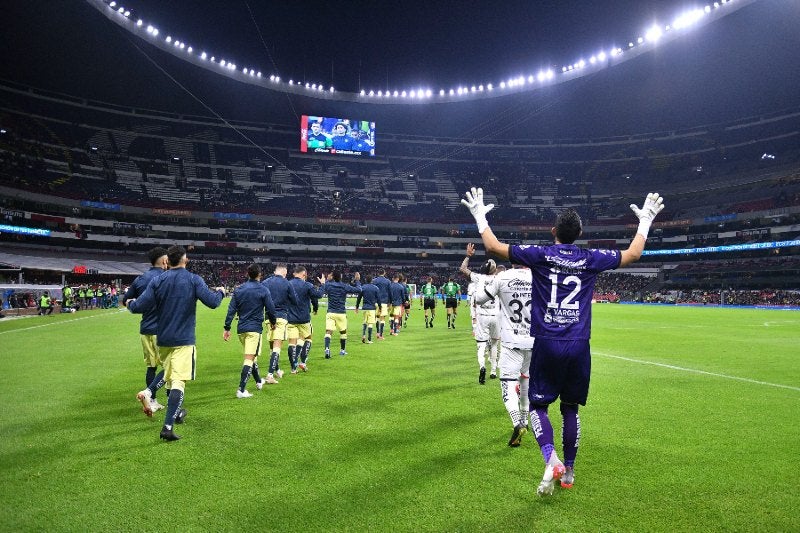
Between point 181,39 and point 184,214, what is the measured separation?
28.0 metres

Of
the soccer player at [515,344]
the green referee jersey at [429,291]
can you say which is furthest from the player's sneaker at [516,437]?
the green referee jersey at [429,291]

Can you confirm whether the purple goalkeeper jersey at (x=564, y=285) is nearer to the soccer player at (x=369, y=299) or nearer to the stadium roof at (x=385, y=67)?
A: the soccer player at (x=369, y=299)

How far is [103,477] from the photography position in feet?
15.2

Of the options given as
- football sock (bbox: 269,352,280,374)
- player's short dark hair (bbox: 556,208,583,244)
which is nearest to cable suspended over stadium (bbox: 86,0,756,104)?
football sock (bbox: 269,352,280,374)

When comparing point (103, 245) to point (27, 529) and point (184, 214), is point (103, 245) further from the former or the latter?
point (27, 529)

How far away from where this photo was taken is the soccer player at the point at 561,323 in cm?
414

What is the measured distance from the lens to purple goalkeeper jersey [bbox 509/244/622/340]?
165 inches

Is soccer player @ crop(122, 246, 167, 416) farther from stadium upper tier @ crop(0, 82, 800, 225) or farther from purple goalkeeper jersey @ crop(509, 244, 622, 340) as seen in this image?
stadium upper tier @ crop(0, 82, 800, 225)

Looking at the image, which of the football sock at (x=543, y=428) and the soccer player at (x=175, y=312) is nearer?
the football sock at (x=543, y=428)

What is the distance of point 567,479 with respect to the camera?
4398mm

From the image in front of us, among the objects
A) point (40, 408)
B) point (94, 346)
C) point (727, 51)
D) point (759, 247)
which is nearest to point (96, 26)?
point (94, 346)

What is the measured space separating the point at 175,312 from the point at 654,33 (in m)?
51.0

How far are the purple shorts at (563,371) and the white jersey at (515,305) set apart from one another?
5.44ft

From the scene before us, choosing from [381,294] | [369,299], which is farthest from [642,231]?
[381,294]
